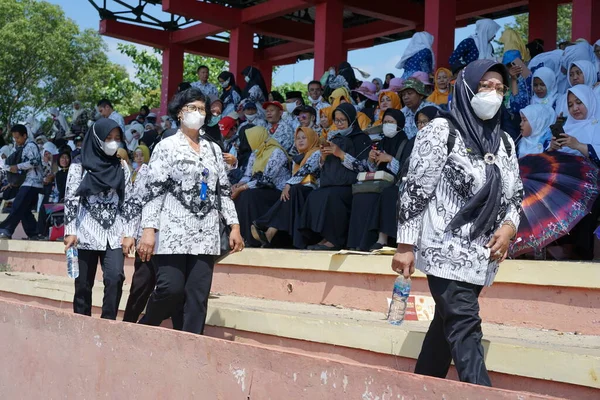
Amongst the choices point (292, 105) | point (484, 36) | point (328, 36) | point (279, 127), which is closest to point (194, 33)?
point (328, 36)

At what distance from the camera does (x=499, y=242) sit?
12.0 ft

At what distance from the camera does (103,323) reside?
176 inches

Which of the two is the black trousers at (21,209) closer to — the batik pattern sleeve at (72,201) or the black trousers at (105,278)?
the black trousers at (105,278)

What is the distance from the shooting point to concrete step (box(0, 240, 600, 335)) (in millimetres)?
4750

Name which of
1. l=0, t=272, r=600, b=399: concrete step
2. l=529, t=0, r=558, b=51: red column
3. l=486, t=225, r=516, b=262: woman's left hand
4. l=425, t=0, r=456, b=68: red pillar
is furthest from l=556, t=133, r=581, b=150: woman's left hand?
l=529, t=0, r=558, b=51: red column

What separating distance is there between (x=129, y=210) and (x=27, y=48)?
24.6 m

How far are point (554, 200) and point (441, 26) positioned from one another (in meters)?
6.03

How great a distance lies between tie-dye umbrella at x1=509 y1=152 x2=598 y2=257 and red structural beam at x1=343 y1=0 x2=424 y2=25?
8.69 meters

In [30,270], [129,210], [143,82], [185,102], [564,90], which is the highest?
[143,82]

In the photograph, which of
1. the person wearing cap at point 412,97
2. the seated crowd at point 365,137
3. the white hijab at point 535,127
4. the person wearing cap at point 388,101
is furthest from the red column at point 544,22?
the white hijab at point 535,127

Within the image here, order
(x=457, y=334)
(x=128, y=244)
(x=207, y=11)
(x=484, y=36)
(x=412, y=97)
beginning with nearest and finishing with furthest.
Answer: (x=457, y=334) → (x=128, y=244) → (x=412, y=97) → (x=484, y=36) → (x=207, y=11)

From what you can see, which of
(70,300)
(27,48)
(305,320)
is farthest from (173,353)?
(27,48)

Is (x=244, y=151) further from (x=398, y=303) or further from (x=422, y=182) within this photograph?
(x=422, y=182)

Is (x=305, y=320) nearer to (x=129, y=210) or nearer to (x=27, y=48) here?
(x=129, y=210)
